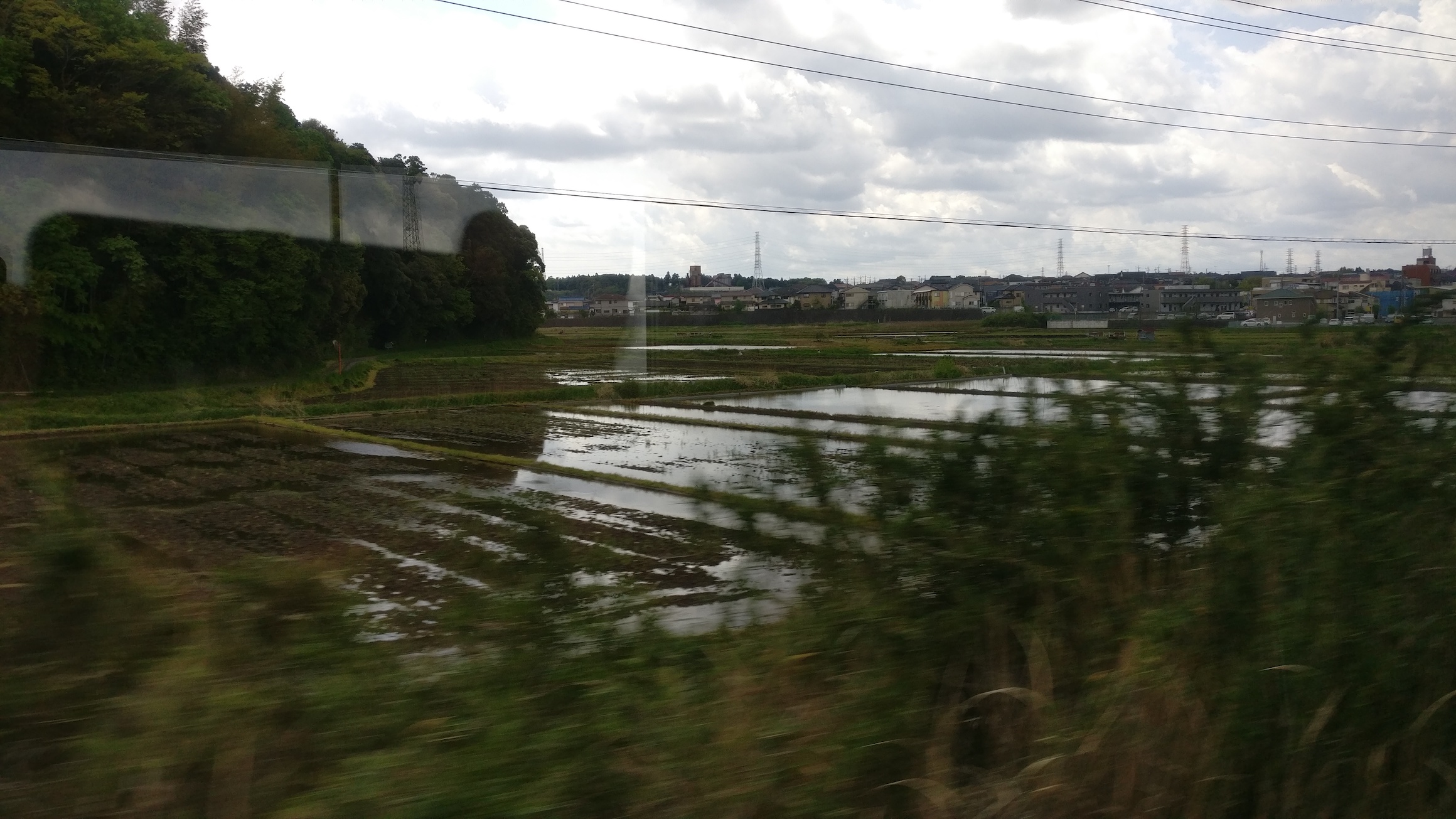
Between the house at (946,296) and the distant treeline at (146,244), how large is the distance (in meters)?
46.3

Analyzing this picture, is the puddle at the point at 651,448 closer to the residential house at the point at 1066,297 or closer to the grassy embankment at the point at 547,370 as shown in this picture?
the grassy embankment at the point at 547,370

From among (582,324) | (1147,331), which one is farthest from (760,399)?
(582,324)

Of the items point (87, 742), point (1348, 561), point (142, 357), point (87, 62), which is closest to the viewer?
point (87, 742)

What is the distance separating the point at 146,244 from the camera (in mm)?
16312

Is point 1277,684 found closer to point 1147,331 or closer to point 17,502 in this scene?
point 1147,331

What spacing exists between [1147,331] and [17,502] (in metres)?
5.01

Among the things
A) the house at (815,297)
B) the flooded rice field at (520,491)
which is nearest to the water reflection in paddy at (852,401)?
the flooded rice field at (520,491)

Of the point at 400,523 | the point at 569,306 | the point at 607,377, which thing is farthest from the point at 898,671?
the point at 569,306

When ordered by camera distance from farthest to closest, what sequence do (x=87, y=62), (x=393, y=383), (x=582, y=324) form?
(x=582, y=324), (x=393, y=383), (x=87, y=62)

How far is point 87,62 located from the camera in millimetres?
14453

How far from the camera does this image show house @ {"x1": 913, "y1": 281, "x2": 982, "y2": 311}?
6556 centimetres

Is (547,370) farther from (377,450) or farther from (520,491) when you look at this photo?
(520,491)

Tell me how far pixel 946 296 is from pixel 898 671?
6765 cm

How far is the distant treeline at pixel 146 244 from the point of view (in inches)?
539
